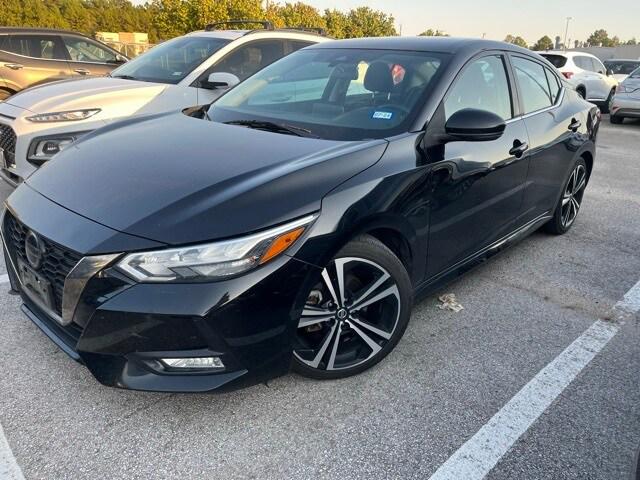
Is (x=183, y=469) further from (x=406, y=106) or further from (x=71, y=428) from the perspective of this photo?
(x=406, y=106)

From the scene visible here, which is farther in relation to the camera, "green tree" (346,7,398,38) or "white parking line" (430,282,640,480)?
"green tree" (346,7,398,38)

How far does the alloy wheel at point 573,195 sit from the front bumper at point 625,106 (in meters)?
8.61

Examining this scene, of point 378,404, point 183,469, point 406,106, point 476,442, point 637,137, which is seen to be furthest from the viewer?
point 637,137

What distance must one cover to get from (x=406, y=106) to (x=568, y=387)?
1669 mm

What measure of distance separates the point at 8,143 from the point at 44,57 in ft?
15.8

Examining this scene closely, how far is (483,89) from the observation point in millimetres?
3287

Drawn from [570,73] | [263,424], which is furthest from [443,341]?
[570,73]

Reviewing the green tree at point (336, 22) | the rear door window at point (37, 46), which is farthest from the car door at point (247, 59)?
the green tree at point (336, 22)

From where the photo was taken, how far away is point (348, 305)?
247cm

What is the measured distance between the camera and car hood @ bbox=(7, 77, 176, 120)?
15.3 ft

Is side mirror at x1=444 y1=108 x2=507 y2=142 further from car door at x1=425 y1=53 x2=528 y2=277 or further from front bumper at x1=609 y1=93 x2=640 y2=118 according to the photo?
front bumper at x1=609 y1=93 x2=640 y2=118

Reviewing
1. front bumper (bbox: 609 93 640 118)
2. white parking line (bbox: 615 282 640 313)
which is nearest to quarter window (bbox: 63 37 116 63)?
white parking line (bbox: 615 282 640 313)

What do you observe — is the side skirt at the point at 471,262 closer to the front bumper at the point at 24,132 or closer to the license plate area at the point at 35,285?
the license plate area at the point at 35,285

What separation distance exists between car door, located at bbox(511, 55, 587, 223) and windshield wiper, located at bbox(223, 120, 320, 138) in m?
1.71
